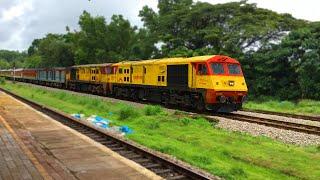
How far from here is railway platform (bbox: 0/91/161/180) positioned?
31.4ft

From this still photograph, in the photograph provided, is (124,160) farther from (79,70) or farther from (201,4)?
(201,4)

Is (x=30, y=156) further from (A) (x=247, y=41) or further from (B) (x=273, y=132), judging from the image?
(A) (x=247, y=41)

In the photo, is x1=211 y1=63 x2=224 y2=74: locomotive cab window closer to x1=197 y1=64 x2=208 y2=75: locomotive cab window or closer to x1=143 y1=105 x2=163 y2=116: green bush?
x1=197 y1=64 x2=208 y2=75: locomotive cab window

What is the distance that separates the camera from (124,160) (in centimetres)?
Result: 1118

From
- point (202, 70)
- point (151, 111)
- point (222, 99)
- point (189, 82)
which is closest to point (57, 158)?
point (151, 111)

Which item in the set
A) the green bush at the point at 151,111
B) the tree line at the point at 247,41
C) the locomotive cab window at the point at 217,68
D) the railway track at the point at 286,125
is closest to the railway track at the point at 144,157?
the green bush at the point at 151,111

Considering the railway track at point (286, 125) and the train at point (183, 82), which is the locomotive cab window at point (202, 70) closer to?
the train at point (183, 82)

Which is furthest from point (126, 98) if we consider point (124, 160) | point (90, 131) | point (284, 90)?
point (124, 160)

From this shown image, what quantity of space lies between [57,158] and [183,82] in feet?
50.2

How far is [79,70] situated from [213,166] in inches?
1562

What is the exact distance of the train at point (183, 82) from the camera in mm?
24062

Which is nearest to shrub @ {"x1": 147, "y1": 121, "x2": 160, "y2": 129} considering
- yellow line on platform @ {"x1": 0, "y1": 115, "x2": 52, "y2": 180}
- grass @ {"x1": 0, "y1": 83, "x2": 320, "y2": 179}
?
grass @ {"x1": 0, "y1": 83, "x2": 320, "y2": 179}

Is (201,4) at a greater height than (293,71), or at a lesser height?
greater

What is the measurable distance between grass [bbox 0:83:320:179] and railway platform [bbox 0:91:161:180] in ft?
5.64
